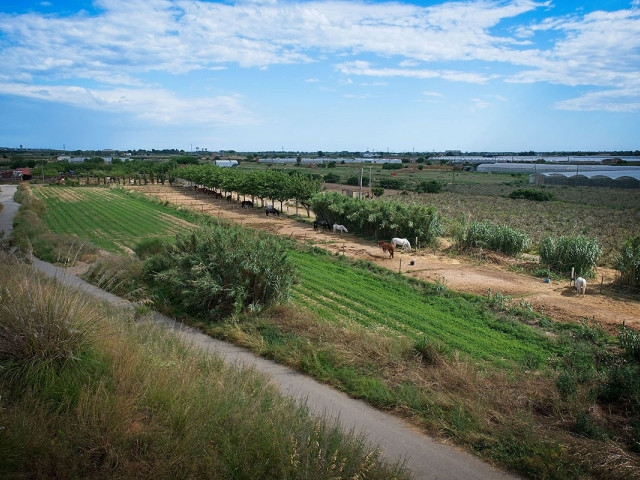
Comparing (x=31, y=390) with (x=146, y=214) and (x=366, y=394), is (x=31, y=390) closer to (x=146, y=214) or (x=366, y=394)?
(x=366, y=394)

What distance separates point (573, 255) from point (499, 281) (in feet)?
13.5

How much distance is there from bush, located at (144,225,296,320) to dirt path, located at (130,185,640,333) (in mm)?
8850

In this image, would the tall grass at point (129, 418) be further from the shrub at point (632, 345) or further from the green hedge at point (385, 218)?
the green hedge at point (385, 218)

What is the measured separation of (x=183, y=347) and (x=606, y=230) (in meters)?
34.4

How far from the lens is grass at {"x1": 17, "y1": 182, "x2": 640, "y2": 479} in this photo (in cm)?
696

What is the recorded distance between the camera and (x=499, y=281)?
21.4 metres

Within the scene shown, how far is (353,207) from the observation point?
1378 inches

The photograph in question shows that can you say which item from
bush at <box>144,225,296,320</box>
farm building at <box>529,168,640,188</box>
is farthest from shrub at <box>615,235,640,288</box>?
farm building at <box>529,168,640,188</box>

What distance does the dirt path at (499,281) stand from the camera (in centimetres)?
1708

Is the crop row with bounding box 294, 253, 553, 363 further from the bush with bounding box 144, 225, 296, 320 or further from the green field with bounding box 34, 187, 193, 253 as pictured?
the green field with bounding box 34, 187, 193, 253

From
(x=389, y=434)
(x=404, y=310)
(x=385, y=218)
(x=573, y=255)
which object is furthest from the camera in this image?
(x=385, y=218)

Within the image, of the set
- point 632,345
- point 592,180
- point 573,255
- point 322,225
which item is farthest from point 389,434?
point 592,180

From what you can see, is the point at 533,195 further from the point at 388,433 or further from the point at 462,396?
the point at 388,433

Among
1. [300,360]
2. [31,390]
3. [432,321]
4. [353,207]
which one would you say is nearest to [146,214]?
[353,207]
